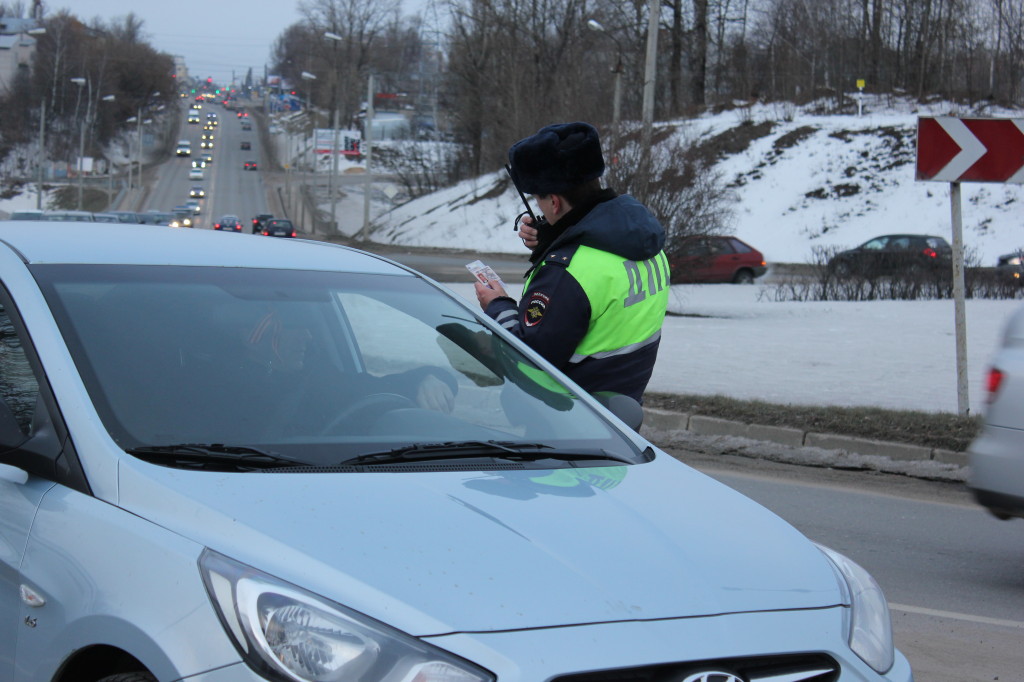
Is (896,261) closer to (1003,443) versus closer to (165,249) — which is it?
(1003,443)

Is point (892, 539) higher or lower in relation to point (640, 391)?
lower

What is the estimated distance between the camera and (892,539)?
6535 millimetres

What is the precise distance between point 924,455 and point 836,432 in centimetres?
71

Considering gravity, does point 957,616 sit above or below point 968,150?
below

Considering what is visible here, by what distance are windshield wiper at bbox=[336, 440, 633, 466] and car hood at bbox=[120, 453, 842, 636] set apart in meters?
0.12

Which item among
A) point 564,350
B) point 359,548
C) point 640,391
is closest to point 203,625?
point 359,548

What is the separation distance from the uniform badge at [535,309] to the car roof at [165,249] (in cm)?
46

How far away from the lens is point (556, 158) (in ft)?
13.5

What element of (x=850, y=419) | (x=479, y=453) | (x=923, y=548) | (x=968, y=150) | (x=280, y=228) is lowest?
(x=923, y=548)

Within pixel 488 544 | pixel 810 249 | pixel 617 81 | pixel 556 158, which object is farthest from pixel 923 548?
pixel 810 249

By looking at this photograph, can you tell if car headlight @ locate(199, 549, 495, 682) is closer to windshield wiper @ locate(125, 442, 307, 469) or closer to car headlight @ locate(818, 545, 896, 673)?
windshield wiper @ locate(125, 442, 307, 469)

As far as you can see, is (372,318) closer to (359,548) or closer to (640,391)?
(640,391)

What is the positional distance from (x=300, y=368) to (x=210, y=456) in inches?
24.6

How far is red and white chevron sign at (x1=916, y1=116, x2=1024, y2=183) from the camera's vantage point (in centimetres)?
883
